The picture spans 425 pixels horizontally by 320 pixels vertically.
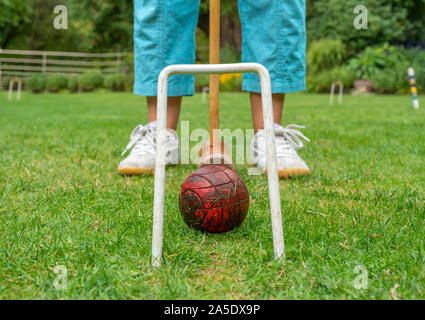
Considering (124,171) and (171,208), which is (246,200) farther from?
(124,171)

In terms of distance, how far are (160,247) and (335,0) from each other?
47.6 ft

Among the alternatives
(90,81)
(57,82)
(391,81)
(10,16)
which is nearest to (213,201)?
(391,81)

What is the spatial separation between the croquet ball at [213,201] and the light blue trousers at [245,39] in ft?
2.76

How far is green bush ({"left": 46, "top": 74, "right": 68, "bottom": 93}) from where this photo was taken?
614 inches

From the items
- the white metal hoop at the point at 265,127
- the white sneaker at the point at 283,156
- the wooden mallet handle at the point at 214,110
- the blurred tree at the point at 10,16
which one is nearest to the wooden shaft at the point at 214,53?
the wooden mallet handle at the point at 214,110

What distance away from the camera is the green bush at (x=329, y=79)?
1177 cm

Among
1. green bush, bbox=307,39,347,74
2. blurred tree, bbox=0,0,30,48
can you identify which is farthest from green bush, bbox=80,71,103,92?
green bush, bbox=307,39,347,74

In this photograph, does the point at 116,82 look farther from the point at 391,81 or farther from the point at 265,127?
the point at 265,127

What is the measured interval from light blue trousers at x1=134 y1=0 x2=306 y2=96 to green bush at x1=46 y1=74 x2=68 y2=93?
48.3ft

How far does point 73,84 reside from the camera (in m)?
15.7

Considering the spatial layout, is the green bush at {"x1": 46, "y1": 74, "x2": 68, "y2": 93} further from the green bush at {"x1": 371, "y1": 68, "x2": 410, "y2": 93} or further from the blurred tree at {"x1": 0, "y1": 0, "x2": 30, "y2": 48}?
the green bush at {"x1": 371, "y1": 68, "x2": 410, "y2": 93}

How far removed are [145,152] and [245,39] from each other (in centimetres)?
75

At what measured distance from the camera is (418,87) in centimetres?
1066
